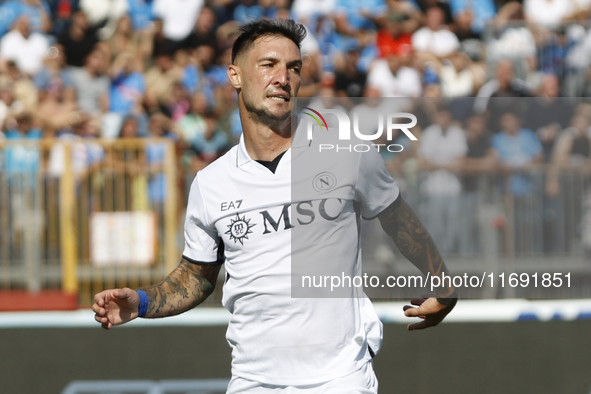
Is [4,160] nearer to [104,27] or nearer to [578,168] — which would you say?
[104,27]

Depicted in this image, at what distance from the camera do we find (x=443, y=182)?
6.75 metres

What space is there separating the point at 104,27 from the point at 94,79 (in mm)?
1240

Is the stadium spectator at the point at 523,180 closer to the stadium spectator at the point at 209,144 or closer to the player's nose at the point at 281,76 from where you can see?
the stadium spectator at the point at 209,144

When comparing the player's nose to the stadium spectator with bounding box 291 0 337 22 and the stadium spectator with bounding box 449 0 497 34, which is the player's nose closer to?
the stadium spectator with bounding box 291 0 337 22

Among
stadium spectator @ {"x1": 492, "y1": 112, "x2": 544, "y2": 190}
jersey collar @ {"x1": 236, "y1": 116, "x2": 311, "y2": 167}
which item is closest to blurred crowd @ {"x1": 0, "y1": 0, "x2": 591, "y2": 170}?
stadium spectator @ {"x1": 492, "y1": 112, "x2": 544, "y2": 190}

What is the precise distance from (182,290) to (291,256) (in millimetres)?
692

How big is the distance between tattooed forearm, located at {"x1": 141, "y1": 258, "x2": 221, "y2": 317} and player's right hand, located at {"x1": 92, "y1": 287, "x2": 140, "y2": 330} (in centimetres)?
13

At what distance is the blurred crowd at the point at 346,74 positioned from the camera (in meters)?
6.77

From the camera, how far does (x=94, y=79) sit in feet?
32.4

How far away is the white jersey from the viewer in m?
3.36

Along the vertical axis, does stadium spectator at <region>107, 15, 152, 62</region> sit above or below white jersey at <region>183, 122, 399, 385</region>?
above

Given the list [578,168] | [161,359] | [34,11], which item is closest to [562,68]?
[578,168]

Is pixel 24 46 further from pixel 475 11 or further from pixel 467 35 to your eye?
pixel 475 11

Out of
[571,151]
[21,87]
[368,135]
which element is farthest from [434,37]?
[21,87]
